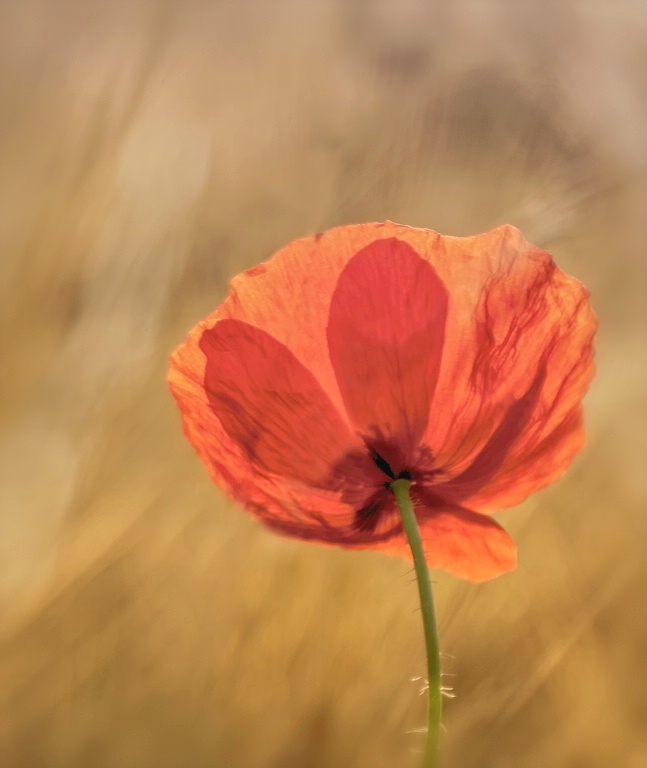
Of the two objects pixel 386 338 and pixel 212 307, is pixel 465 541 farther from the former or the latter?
pixel 212 307

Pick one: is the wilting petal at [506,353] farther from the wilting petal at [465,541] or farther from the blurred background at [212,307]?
the blurred background at [212,307]

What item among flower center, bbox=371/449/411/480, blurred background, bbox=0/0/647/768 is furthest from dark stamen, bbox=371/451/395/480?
blurred background, bbox=0/0/647/768

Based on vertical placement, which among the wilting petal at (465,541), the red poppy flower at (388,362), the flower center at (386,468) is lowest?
the wilting petal at (465,541)

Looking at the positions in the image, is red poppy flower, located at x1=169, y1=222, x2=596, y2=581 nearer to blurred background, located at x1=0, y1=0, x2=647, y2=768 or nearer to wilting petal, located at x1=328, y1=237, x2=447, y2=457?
wilting petal, located at x1=328, y1=237, x2=447, y2=457

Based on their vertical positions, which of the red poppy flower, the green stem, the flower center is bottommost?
the green stem

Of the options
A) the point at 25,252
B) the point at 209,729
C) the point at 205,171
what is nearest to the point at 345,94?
the point at 205,171

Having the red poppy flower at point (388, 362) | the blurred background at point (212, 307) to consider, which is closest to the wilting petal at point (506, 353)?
the red poppy flower at point (388, 362)

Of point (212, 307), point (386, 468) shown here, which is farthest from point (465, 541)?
point (212, 307)
